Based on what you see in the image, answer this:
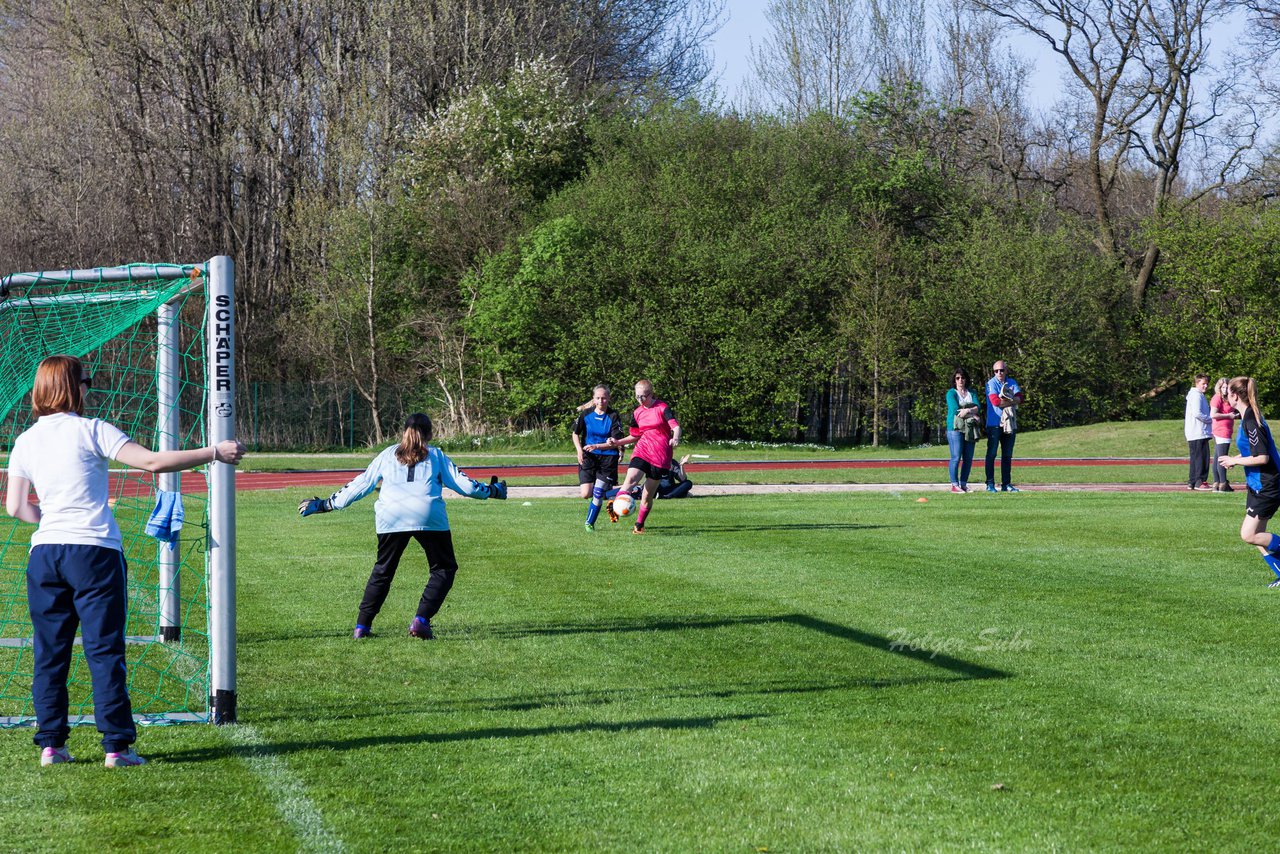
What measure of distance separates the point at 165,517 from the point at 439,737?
169 centimetres

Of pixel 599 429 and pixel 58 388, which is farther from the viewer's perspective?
pixel 599 429

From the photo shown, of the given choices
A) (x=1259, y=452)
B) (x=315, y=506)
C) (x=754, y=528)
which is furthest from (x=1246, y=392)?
(x=315, y=506)

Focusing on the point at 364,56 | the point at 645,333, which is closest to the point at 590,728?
the point at 645,333

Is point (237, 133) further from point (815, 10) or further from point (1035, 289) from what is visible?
point (1035, 289)

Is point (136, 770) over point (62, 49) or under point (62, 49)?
under

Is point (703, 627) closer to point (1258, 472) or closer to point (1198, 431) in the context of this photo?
point (1258, 472)

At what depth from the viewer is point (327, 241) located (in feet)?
141

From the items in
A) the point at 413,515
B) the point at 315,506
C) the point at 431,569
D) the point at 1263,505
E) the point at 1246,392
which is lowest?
the point at 431,569

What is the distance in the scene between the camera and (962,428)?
21.7 m

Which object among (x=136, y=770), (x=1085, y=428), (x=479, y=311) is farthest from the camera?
(x=479, y=311)

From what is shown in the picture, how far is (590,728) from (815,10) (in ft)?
161

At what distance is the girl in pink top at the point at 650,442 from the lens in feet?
50.0

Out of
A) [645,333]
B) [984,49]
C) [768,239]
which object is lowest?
[645,333]

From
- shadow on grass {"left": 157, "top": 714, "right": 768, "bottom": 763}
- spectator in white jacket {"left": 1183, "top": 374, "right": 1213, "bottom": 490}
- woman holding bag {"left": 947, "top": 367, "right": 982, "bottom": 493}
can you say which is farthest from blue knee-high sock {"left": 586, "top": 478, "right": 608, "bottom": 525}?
spectator in white jacket {"left": 1183, "top": 374, "right": 1213, "bottom": 490}
